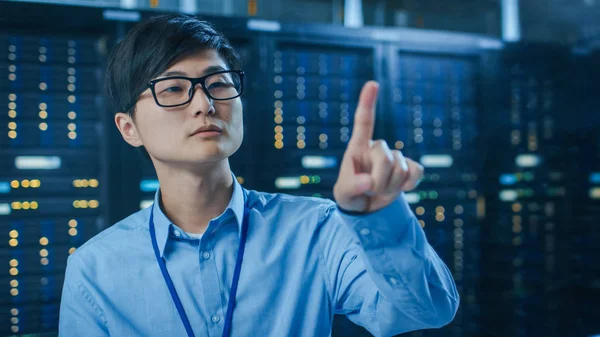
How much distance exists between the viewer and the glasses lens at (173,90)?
1.08m

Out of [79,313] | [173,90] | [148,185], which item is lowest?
[79,313]

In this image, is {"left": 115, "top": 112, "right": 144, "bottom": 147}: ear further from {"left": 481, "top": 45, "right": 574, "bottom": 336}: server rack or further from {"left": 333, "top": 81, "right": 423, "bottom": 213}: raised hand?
{"left": 481, "top": 45, "right": 574, "bottom": 336}: server rack

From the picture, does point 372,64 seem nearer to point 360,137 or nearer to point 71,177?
point 71,177

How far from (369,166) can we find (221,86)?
48 centimetres

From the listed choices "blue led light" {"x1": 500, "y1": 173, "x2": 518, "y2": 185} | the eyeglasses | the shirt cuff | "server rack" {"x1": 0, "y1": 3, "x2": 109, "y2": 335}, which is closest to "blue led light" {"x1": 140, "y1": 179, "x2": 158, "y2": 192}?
"server rack" {"x1": 0, "y1": 3, "x2": 109, "y2": 335}

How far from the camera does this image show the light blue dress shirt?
3.50 ft

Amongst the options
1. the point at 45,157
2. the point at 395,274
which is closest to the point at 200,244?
the point at 395,274

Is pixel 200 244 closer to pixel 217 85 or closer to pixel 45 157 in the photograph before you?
pixel 217 85

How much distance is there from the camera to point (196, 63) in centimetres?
110

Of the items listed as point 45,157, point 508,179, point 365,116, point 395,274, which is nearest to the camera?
point 365,116

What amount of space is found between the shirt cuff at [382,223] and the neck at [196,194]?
43cm

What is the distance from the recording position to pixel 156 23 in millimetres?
1143

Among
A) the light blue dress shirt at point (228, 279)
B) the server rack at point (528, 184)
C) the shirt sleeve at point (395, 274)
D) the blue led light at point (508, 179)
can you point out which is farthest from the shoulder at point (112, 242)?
the blue led light at point (508, 179)

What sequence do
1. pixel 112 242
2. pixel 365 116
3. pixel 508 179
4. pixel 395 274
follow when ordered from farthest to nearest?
1. pixel 508 179
2. pixel 112 242
3. pixel 395 274
4. pixel 365 116
